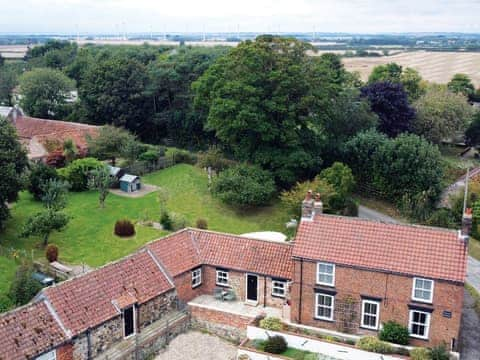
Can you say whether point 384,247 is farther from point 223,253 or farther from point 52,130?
point 52,130

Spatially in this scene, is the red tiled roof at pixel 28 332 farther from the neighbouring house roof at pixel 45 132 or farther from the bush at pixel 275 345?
the neighbouring house roof at pixel 45 132

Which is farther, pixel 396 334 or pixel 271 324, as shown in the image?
pixel 271 324

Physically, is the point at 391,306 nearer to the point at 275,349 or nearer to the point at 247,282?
the point at 275,349

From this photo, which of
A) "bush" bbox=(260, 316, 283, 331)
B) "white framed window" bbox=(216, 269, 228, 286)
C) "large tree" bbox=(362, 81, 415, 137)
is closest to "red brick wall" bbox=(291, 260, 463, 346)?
"bush" bbox=(260, 316, 283, 331)

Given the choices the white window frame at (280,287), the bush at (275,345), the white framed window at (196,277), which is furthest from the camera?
the white framed window at (196,277)

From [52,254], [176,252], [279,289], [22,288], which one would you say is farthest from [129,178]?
[279,289]

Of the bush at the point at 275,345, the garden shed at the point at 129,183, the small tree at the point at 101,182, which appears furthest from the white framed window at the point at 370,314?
the garden shed at the point at 129,183
